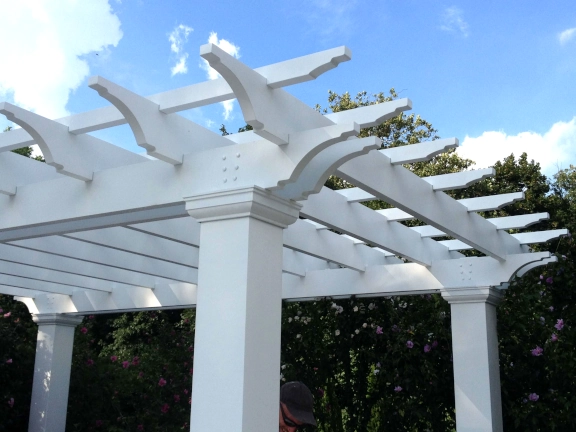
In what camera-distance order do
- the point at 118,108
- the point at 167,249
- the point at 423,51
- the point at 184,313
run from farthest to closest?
the point at 423,51 < the point at 184,313 < the point at 167,249 < the point at 118,108

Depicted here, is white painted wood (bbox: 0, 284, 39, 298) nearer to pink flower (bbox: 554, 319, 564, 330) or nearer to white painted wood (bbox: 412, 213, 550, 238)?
white painted wood (bbox: 412, 213, 550, 238)

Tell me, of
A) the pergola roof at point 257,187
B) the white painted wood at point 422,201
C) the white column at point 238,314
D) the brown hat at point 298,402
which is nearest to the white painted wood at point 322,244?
the pergola roof at point 257,187

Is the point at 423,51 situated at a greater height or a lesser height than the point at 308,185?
greater

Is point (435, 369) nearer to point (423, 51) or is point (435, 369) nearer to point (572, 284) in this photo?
point (572, 284)

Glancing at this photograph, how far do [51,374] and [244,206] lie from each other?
7850mm

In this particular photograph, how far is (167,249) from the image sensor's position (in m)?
7.39

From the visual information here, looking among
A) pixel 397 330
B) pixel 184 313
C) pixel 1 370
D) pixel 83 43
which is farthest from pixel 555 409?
pixel 83 43

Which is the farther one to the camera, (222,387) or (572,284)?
(572,284)

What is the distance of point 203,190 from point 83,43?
109 ft

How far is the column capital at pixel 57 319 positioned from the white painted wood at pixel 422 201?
6812 mm

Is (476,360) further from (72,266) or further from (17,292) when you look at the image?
(17,292)

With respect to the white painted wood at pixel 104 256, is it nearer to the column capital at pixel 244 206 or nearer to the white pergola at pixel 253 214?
the white pergola at pixel 253 214

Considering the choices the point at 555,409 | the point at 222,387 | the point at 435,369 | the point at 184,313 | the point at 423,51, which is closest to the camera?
the point at 222,387

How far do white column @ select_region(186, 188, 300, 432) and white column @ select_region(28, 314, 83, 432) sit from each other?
7.50m
